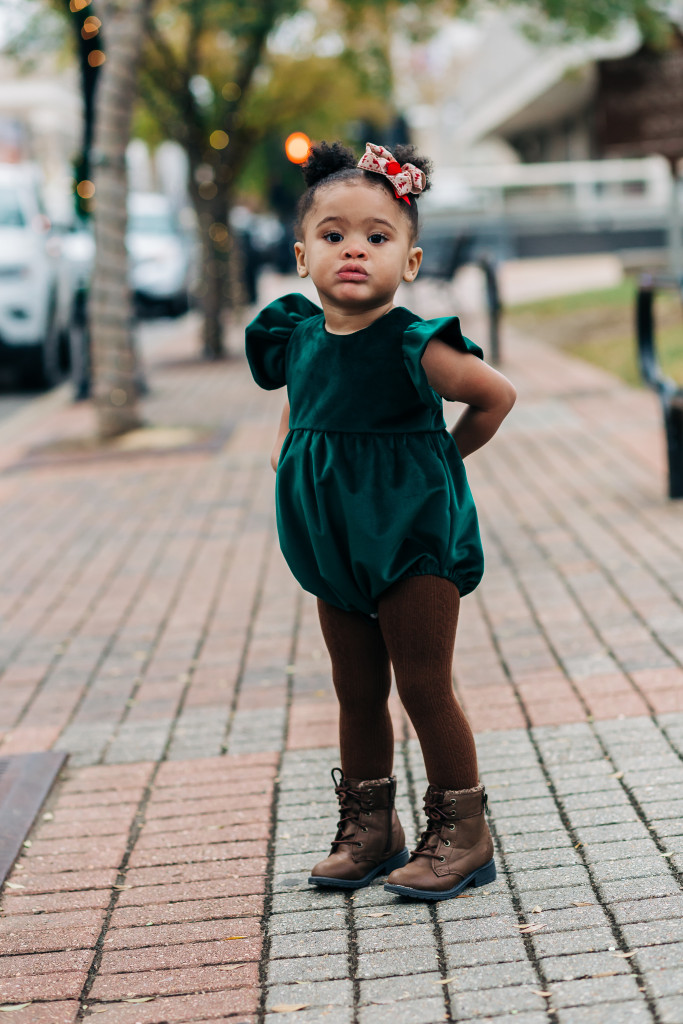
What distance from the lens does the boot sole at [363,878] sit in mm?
2975

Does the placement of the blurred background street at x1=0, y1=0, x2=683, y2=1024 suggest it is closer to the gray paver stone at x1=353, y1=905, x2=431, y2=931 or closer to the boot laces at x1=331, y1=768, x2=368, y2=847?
the gray paver stone at x1=353, y1=905, x2=431, y2=931

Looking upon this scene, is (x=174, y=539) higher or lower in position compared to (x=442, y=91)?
lower

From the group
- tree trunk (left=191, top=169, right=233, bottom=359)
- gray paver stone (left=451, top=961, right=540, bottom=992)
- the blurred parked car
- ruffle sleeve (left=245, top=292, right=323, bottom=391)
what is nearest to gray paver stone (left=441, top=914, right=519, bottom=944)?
gray paver stone (left=451, top=961, right=540, bottom=992)

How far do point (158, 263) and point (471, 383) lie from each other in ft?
65.5

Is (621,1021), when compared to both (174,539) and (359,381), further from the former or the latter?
(174,539)

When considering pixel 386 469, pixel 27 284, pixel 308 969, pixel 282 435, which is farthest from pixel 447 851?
pixel 27 284

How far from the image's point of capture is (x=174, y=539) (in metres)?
6.74

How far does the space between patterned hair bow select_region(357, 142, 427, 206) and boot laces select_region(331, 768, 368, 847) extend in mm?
1311

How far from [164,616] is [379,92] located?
12.5 meters

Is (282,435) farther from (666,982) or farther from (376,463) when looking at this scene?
(666,982)

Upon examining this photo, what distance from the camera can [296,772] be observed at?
3.73 metres

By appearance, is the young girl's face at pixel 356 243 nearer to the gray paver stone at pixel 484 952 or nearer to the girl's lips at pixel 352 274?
the girl's lips at pixel 352 274

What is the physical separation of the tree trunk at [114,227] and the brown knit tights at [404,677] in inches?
267

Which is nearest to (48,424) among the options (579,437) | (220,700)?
(579,437)
